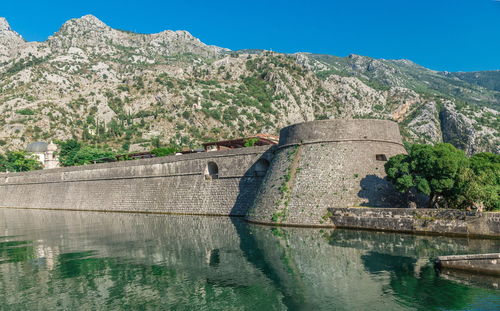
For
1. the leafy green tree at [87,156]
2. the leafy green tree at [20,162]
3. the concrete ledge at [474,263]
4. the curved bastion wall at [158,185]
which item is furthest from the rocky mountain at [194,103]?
the concrete ledge at [474,263]

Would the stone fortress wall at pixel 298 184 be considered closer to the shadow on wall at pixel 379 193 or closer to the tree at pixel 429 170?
the shadow on wall at pixel 379 193

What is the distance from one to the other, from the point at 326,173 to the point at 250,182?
990cm

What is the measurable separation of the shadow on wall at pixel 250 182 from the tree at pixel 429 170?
42.8 feet

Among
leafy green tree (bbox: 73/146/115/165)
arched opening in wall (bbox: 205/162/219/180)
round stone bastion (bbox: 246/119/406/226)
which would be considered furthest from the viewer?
leafy green tree (bbox: 73/146/115/165)

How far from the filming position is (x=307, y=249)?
2048 cm

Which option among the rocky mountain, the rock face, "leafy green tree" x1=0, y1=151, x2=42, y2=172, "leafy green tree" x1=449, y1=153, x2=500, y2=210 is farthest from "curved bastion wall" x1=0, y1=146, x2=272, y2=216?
the rock face

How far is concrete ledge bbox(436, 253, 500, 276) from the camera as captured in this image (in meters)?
14.5

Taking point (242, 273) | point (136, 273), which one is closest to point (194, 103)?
point (136, 273)

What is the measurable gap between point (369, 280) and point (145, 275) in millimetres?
9537

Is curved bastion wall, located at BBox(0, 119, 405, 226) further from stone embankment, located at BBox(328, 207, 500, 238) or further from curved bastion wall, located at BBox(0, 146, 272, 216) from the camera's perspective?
stone embankment, located at BBox(328, 207, 500, 238)

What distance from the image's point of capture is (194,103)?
366 ft

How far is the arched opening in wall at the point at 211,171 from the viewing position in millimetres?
40956

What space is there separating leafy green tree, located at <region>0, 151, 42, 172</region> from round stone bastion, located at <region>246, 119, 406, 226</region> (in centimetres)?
7367

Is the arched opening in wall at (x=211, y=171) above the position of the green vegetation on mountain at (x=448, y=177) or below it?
above
